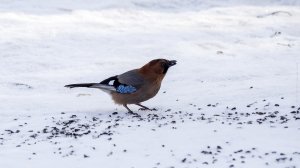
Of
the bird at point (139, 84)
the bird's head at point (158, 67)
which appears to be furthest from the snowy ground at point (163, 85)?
the bird's head at point (158, 67)

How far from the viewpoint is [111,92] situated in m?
7.64

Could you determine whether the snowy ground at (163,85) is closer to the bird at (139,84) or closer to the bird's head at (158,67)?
the bird at (139,84)

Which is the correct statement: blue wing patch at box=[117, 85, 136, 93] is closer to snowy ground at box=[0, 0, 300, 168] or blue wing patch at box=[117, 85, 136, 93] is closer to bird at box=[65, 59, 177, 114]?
bird at box=[65, 59, 177, 114]

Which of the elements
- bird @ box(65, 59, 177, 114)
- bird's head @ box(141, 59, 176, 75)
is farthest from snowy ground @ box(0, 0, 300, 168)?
bird's head @ box(141, 59, 176, 75)

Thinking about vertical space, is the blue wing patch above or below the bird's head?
below

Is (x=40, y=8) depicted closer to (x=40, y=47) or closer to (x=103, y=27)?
(x=103, y=27)

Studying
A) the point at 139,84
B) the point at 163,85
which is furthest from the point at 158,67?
the point at 163,85

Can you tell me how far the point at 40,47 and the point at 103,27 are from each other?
1.74 meters

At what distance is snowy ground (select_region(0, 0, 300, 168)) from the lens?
5652 mm

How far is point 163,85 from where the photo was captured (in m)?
9.45

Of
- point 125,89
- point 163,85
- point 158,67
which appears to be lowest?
point 163,85

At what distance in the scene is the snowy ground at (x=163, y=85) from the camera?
5652 millimetres

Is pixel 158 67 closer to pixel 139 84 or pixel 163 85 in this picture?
pixel 139 84

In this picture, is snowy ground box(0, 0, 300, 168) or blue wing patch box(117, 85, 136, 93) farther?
blue wing patch box(117, 85, 136, 93)
